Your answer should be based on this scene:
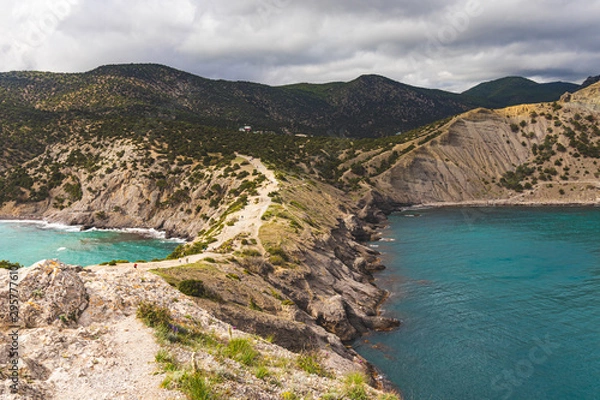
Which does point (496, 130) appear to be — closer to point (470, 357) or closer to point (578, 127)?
point (578, 127)

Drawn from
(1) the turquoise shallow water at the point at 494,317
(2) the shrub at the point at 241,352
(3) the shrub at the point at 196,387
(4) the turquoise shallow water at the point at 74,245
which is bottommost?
(1) the turquoise shallow water at the point at 494,317

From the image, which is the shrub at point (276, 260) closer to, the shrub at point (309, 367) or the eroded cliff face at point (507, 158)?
the shrub at point (309, 367)

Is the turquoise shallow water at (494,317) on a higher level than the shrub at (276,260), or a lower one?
lower

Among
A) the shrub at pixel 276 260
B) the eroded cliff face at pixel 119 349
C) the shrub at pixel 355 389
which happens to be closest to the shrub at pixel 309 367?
the eroded cliff face at pixel 119 349

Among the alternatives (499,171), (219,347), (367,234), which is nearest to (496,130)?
(499,171)

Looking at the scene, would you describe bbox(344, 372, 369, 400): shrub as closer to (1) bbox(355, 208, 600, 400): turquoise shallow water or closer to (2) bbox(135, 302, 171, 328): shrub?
(2) bbox(135, 302, 171, 328): shrub

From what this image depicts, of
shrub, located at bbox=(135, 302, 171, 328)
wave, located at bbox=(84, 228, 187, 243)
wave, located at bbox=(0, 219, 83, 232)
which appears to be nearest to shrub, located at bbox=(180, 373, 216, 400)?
shrub, located at bbox=(135, 302, 171, 328)
